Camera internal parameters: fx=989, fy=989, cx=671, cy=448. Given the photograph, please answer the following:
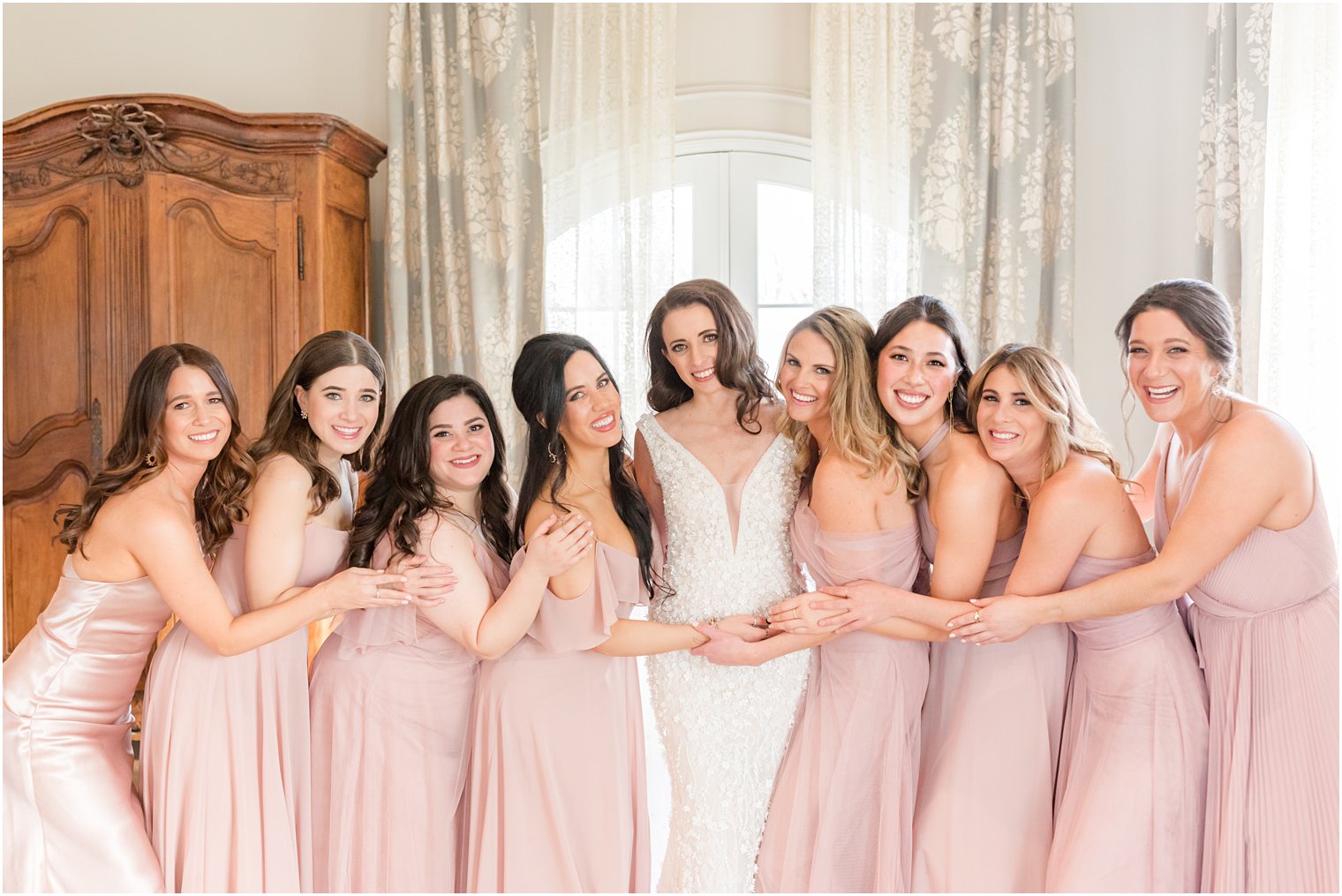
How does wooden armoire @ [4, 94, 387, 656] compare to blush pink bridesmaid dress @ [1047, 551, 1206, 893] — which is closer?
Answer: blush pink bridesmaid dress @ [1047, 551, 1206, 893]

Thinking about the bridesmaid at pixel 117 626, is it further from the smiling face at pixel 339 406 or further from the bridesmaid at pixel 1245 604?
the bridesmaid at pixel 1245 604

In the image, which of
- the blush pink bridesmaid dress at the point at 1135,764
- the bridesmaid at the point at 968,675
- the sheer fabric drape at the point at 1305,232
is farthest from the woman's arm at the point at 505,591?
the sheer fabric drape at the point at 1305,232

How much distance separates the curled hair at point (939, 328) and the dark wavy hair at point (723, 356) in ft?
1.14

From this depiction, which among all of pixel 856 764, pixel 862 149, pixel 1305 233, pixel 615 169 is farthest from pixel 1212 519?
pixel 615 169

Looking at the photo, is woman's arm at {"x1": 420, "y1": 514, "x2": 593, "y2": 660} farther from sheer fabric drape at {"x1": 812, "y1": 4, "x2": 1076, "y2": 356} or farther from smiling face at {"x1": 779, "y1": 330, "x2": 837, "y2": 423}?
sheer fabric drape at {"x1": 812, "y1": 4, "x2": 1076, "y2": 356}

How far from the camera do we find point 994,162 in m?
4.32

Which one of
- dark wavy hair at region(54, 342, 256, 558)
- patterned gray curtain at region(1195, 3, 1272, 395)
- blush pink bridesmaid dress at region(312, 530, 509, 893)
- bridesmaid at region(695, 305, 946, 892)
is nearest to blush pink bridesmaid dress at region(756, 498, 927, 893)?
bridesmaid at region(695, 305, 946, 892)

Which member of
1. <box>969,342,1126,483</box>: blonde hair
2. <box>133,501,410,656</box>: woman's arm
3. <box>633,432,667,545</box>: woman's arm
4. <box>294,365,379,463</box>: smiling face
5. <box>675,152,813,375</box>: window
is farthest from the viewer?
<box>675,152,813,375</box>: window

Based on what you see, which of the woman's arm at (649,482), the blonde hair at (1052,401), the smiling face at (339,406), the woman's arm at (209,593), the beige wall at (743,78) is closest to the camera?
the woman's arm at (209,593)

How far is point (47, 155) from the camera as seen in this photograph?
4047mm

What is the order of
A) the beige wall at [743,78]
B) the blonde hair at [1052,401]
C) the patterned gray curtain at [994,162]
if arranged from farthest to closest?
the beige wall at [743,78] < the patterned gray curtain at [994,162] < the blonde hair at [1052,401]

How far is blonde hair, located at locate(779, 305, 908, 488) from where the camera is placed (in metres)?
2.59

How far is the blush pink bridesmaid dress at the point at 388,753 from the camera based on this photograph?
250 centimetres

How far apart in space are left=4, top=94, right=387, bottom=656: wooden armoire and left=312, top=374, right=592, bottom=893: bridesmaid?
1740 mm
